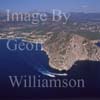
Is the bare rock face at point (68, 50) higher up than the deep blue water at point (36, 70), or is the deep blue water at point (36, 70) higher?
the bare rock face at point (68, 50)

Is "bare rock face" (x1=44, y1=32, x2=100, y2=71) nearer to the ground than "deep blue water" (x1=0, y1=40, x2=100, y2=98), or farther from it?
farther from it

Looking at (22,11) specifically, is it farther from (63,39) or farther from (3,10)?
(63,39)

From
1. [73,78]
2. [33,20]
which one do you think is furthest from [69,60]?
[33,20]

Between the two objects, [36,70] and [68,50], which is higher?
[68,50]

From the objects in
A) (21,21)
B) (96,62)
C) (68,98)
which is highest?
(21,21)
